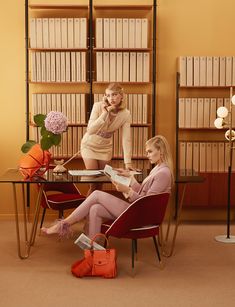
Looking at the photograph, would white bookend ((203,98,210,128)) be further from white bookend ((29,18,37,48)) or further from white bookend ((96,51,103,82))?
white bookend ((29,18,37,48))

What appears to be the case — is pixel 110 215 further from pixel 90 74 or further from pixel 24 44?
pixel 24 44

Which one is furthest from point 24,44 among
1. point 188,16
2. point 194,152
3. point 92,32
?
point 194,152

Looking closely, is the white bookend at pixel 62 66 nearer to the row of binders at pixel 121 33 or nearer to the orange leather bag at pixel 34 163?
the row of binders at pixel 121 33

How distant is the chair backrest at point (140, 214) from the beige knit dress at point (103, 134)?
1.08 m

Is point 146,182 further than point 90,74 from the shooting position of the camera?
No

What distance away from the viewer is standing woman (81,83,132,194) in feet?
15.6

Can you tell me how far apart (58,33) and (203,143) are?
2002 mm

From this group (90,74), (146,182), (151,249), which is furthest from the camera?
(90,74)

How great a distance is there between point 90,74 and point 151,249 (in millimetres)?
2064

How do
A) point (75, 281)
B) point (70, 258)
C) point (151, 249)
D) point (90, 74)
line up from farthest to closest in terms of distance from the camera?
point (90, 74) → point (151, 249) → point (70, 258) → point (75, 281)

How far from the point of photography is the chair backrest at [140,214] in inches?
148

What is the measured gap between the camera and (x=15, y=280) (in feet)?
12.6

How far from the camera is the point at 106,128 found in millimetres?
4906

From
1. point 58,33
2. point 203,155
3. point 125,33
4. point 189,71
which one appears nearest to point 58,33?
point 58,33
